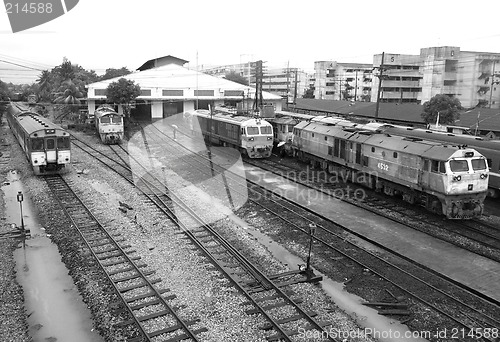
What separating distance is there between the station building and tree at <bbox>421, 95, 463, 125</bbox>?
24.2m

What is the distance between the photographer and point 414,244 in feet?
45.2

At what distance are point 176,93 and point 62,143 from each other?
32299 millimetres

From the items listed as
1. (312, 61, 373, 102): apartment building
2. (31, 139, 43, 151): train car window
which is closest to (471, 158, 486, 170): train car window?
(31, 139, 43, 151): train car window

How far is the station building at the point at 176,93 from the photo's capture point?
5322 centimetres

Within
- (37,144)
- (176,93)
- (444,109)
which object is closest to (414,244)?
(37,144)

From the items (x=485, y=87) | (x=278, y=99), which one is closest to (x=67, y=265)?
(x=278, y=99)

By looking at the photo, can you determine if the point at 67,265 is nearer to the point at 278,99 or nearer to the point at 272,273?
the point at 272,273

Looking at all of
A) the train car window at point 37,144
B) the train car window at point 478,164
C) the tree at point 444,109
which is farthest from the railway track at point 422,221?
the tree at point 444,109

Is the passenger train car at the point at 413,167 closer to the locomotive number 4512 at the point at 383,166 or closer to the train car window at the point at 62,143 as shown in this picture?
the locomotive number 4512 at the point at 383,166

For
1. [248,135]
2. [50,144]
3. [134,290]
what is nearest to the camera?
[134,290]

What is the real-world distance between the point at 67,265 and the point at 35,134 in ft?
41.7

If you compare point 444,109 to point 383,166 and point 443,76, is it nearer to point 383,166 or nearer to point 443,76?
point 383,166

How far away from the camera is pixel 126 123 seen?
1845 inches

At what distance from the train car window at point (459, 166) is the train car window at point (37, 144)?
1975 centimetres
